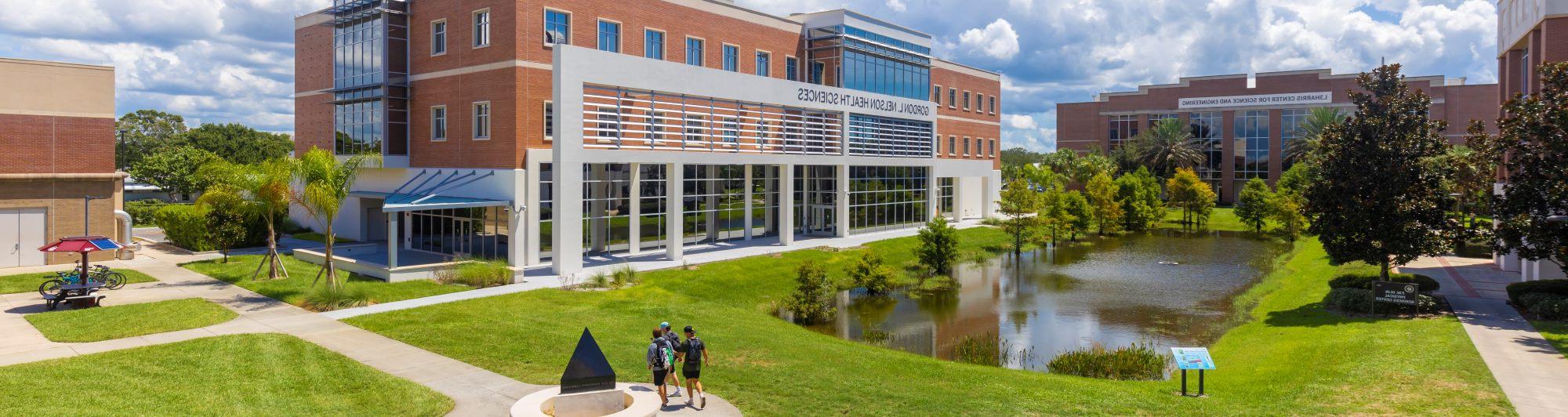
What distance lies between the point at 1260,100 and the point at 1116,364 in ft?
247

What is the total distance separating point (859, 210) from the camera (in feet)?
148

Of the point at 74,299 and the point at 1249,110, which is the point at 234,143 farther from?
the point at 1249,110

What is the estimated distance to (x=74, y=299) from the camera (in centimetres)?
2159

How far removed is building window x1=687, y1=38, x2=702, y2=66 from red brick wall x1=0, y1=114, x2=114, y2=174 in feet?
69.6

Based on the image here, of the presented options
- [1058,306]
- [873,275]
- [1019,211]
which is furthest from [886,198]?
[1058,306]

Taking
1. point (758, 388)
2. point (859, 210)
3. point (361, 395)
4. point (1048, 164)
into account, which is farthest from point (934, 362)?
point (1048, 164)

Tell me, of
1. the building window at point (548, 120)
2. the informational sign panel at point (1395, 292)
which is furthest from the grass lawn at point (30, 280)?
the informational sign panel at point (1395, 292)

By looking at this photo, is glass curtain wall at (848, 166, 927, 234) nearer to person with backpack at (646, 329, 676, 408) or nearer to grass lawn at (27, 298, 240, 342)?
grass lawn at (27, 298, 240, 342)

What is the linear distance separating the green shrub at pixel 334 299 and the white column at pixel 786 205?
1904 cm

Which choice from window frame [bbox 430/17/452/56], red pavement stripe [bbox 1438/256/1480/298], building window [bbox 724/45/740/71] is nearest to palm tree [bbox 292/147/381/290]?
window frame [bbox 430/17/452/56]

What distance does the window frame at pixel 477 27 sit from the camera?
31.0 metres

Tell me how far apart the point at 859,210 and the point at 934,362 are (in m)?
27.6

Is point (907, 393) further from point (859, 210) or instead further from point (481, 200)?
point (859, 210)

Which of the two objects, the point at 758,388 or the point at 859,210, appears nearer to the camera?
the point at 758,388
